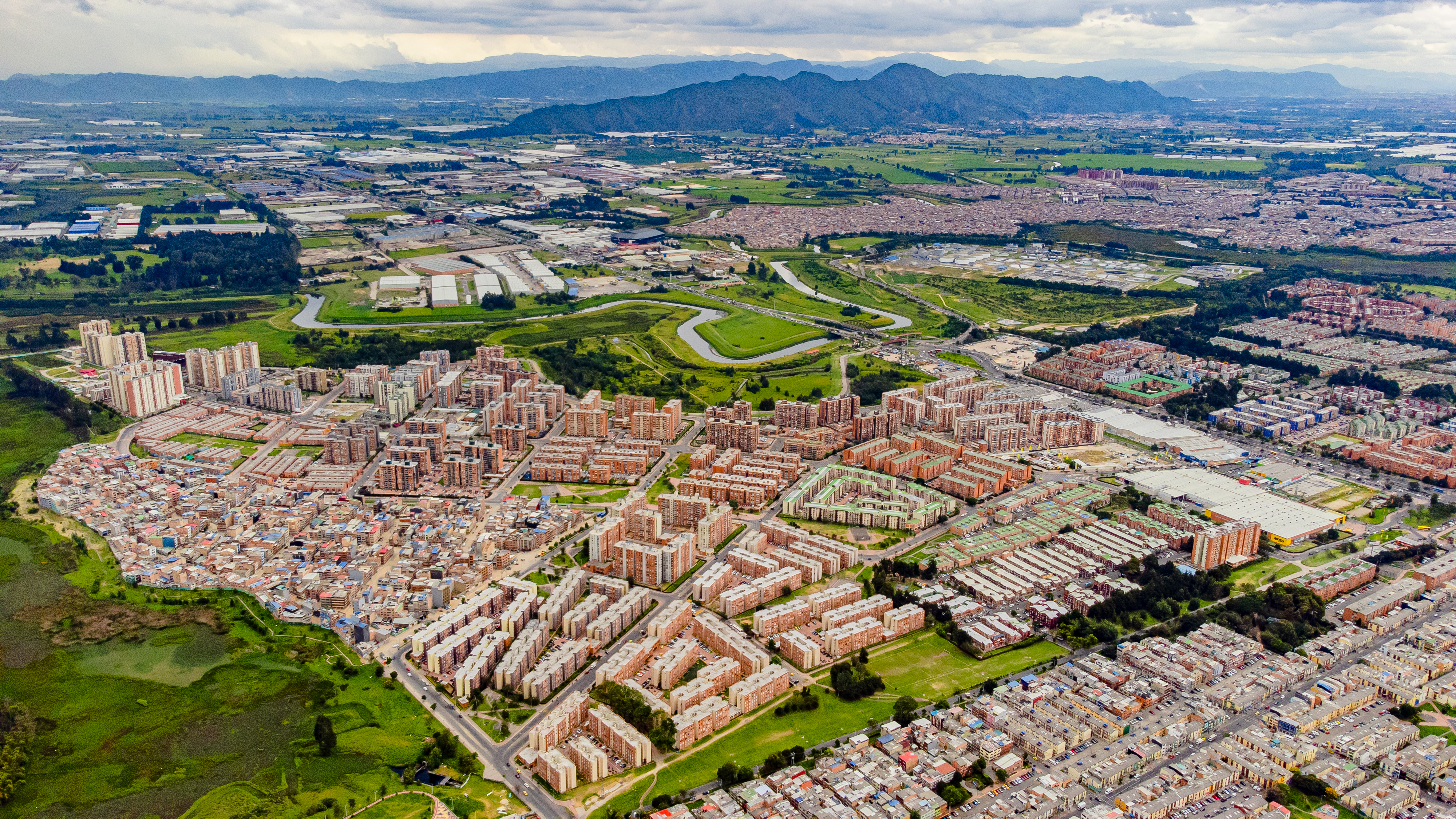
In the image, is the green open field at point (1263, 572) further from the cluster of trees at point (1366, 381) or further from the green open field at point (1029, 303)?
the green open field at point (1029, 303)

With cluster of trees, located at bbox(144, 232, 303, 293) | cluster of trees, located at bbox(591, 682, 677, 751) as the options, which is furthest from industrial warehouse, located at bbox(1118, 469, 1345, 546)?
cluster of trees, located at bbox(144, 232, 303, 293)

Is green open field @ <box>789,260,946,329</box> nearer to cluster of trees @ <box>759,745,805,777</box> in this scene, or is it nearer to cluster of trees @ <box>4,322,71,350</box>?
cluster of trees @ <box>759,745,805,777</box>

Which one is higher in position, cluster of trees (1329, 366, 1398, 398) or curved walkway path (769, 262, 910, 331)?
curved walkway path (769, 262, 910, 331)

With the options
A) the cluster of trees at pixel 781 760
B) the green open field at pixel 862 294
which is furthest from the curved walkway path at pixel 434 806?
the green open field at pixel 862 294

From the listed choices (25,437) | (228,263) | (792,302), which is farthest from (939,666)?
(228,263)

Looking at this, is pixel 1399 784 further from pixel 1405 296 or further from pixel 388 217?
pixel 388 217

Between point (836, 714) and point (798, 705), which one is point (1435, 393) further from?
point (798, 705)

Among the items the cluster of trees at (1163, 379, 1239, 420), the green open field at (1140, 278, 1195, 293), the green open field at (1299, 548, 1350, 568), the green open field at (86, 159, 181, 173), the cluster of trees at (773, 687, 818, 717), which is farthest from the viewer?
the green open field at (86, 159, 181, 173)
